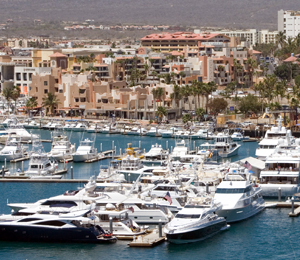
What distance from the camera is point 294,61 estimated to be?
121250 millimetres

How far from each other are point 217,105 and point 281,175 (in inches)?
1862

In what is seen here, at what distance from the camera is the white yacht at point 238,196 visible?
4112 cm

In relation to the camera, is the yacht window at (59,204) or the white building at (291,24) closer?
the yacht window at (59,204)

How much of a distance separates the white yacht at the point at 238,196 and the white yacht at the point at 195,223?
1.44 metres

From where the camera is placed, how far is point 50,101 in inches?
3989

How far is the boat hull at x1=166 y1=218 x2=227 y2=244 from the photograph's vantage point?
1470 inches

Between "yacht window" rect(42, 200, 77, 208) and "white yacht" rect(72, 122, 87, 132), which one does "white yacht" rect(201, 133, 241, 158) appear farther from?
"yacht window" rect(42, 200, 77, 208)

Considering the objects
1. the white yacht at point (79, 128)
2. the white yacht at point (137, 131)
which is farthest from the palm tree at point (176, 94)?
the white yacht at point (137, 131)

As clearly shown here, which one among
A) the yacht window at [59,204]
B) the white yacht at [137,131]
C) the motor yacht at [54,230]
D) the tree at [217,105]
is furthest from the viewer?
the tree at [217,105]

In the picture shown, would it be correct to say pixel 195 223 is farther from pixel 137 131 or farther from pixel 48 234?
pixel 137 131

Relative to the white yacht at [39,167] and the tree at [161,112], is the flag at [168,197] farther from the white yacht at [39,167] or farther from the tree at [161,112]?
the tree at [161,112]

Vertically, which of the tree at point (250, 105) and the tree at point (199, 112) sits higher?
the tree at point (250, 105)

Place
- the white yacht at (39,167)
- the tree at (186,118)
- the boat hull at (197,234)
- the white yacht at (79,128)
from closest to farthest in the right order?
the boat hull at (197,234)
the white yacht at (39,167)
the tree at (186,118)
the white yacht at (79,128)

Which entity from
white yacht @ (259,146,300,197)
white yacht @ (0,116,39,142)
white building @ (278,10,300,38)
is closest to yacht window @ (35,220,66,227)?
white yacht @ (259,146,300,197)
